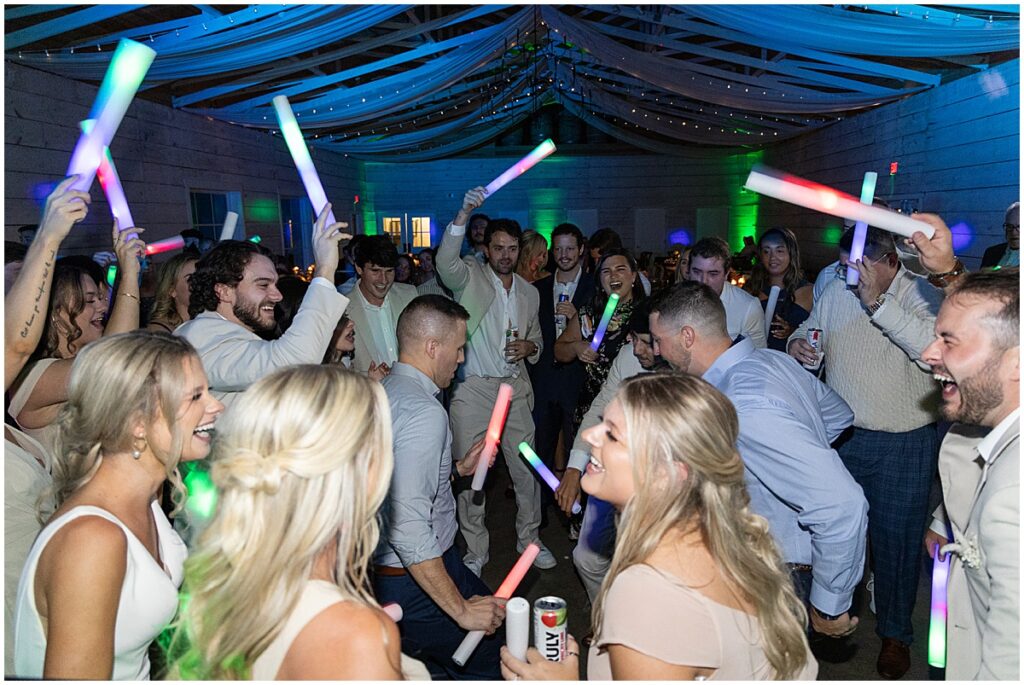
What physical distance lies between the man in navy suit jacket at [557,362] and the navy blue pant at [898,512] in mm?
1840

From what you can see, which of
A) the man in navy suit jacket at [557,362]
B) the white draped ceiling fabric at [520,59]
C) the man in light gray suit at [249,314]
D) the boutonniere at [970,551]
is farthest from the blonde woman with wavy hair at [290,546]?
the white draped ceiling fabric at [520,59]

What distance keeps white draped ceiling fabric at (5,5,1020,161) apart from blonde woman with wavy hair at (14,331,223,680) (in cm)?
368

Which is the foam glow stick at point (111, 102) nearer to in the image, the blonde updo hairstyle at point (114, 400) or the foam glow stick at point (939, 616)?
the blonde updo hairstyle at point (114, 400)

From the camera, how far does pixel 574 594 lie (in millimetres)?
3662

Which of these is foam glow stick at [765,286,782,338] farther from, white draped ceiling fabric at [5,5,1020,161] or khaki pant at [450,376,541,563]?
white draped ceiling fabric at [5,5,1020,161]

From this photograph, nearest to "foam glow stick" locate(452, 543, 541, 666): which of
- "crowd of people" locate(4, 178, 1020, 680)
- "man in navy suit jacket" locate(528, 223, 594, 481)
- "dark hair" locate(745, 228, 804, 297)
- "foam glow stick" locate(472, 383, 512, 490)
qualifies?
"crowd of people" locate(4, 178, 1020, 680)

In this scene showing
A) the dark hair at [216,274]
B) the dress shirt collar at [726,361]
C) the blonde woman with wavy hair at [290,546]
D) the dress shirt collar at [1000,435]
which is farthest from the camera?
the dark hair at [216,274]

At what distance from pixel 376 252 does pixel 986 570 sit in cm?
323

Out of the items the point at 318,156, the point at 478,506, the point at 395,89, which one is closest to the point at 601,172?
the point at 318,156

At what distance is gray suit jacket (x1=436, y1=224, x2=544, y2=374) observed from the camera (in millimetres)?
3842

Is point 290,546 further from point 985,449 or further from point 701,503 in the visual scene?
point 985,449

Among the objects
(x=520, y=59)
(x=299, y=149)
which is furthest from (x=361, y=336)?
(x=520, y=59)

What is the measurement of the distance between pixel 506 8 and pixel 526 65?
2.25m

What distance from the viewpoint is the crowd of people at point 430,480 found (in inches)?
46.3
